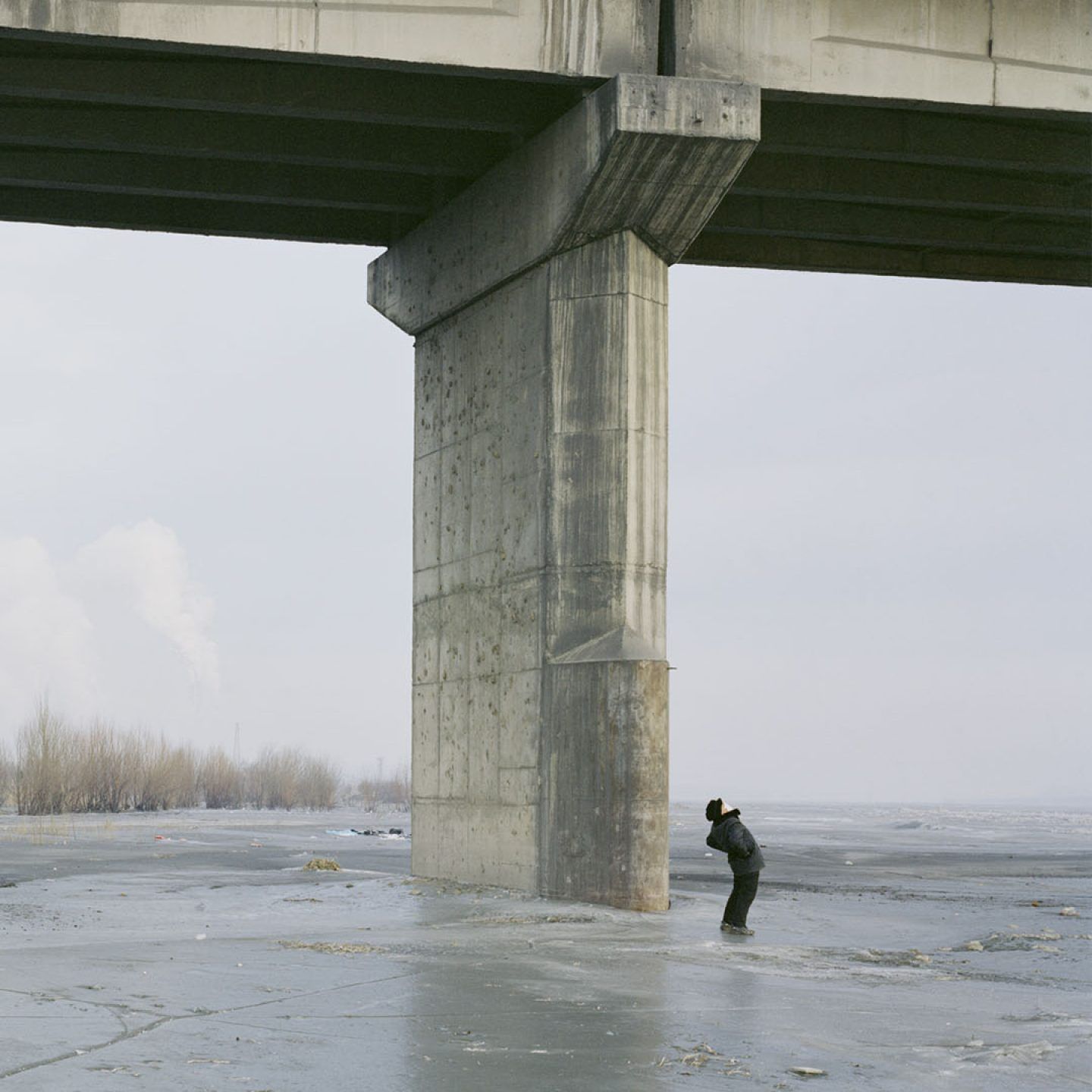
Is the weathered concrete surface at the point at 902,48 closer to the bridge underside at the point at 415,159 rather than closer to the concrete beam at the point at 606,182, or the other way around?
the bridge underside at the point at 415,159

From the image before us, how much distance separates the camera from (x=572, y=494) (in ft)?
65.5

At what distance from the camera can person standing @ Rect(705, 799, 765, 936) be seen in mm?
17109

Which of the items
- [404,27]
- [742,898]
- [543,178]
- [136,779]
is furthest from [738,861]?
[136,779]

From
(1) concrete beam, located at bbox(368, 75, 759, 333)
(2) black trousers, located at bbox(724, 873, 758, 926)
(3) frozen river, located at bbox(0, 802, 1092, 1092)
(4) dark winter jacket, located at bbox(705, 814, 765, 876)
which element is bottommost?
(3) frozen river, located at bbox(0, 802, 1092, 1092)

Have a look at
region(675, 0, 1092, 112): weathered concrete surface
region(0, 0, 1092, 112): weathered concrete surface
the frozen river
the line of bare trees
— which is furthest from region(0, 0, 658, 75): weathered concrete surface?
the line of bare trees

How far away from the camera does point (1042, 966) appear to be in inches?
601

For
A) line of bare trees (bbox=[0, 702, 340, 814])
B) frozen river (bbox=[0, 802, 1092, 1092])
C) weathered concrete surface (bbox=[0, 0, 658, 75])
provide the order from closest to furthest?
frozen river (bbox=[0, 802, 1092, 1092]) < weathered concrete surface (bbox=[0, 0, 658, 75]) < line of bare trees (bbox=[0, 702, 340, 814])

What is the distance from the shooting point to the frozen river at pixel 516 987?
30.2 ft

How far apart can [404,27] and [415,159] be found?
151 inches

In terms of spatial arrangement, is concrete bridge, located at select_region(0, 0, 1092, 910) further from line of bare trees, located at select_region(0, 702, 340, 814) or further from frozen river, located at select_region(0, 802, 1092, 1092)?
line of bare trees, located at select_region(0, 702, 340, 814)

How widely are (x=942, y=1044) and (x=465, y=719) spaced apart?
12.2m

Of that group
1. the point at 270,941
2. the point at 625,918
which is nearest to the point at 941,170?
the point at 625,918

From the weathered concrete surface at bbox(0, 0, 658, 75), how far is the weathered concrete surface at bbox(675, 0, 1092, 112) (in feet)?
2.28

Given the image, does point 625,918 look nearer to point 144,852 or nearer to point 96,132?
point 96,132
